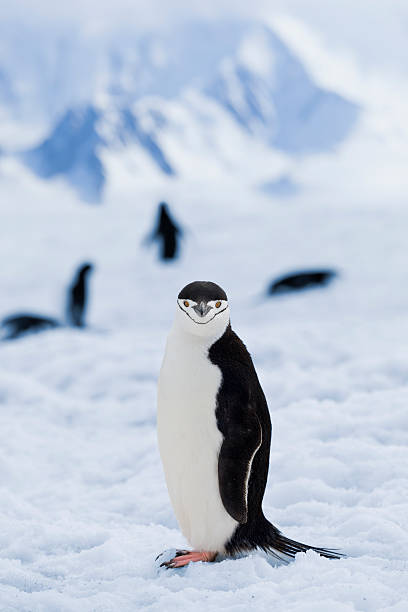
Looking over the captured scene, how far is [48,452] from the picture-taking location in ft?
14.9

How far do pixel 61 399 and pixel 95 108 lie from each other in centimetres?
6054

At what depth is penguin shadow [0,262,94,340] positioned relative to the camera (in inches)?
368

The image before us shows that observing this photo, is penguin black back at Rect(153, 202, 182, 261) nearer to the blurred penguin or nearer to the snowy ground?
the blurred penguin

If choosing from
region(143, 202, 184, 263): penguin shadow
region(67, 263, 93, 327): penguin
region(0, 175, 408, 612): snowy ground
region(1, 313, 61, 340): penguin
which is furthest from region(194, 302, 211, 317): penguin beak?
region(143, 202, 184, 263): penguin shadow

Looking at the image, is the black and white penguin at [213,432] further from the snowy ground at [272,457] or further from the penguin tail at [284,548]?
the snowy ground at [272,457]

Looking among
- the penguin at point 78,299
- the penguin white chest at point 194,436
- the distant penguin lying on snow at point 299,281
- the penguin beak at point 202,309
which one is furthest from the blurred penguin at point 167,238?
the penguin beak at point 202,309

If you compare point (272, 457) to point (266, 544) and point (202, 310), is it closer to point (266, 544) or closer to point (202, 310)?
point (266, 544)

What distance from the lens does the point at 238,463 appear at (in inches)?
88.0

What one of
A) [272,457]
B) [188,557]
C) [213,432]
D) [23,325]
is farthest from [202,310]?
[23,325]

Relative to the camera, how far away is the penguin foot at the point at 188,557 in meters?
2.35

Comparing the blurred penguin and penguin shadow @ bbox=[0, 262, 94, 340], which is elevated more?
the blurred penguin

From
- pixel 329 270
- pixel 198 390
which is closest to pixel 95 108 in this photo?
pixel 329 270

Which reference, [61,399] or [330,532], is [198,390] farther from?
[61,399]

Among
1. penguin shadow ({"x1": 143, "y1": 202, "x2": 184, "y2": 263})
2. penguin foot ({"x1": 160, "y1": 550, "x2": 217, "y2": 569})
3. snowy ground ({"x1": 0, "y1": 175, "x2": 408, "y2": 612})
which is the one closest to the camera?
snowy ground ({"x1": 0, "y1": 175, "x2": 408, "y2": 612})
